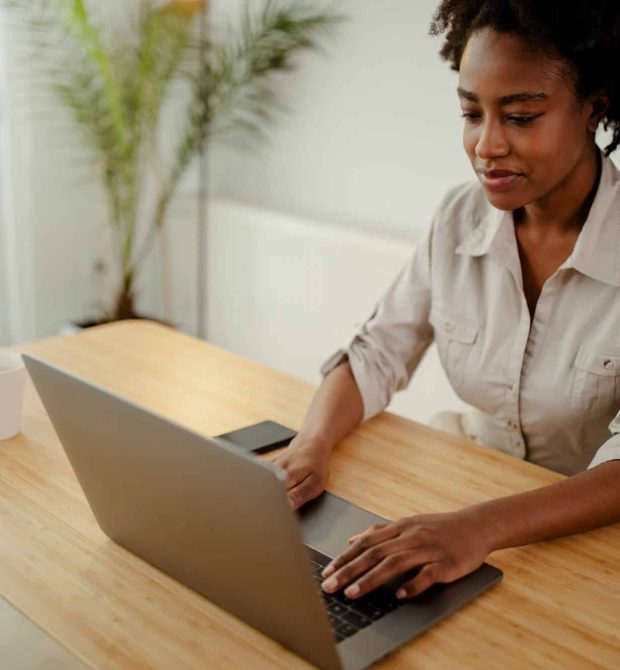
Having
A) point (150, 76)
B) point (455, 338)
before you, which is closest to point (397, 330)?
point (455, 338)

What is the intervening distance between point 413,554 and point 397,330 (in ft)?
2.38

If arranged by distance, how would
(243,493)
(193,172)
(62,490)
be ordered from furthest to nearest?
(193,172) < (62,490) < (243,493)

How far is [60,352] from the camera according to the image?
1.80 meters

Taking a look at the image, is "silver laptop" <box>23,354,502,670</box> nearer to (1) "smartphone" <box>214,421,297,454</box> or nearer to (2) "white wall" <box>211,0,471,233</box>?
(1) "smartphone" <box>214,421,297,454</box>

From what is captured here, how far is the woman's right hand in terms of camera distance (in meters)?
1.30

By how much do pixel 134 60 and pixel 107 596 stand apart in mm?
2608

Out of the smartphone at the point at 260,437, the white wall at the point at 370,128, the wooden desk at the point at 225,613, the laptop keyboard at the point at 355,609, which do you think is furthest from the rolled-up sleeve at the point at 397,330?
the white wall at the point at 370,128

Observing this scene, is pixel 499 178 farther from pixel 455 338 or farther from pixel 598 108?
pixel 455 338

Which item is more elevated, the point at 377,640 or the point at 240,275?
the point at 377,640

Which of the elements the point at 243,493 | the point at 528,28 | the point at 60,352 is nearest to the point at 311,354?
the point at 60,352

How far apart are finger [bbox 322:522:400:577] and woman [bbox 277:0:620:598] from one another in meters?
0.01

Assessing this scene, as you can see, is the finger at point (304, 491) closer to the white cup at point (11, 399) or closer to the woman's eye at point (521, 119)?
the white cup at point (11, 399)

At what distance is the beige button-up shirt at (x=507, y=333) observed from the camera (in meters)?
1.54

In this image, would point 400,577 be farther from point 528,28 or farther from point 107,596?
point 528,28
